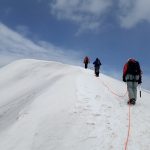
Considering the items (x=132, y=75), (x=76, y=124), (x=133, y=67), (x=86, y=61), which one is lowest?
(x=76, y=124)

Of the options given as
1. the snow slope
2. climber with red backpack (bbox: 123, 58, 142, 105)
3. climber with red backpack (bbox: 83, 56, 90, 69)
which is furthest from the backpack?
climber with red backpack (bbox: 83, 56, 90, 69)

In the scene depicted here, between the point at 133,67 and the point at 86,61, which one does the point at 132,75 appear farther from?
the point at 86,61

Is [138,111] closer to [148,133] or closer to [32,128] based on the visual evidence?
[148,133]

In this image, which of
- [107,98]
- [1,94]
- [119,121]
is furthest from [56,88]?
[1,94]

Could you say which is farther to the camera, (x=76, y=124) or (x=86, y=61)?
(x=86, y=61)

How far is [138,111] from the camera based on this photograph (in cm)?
1462

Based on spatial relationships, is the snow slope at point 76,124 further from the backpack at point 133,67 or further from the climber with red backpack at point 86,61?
the climber with red backpack at point 86,61

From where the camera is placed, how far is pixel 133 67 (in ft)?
52.8

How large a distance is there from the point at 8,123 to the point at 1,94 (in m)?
14.1

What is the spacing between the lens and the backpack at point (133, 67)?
16.0m

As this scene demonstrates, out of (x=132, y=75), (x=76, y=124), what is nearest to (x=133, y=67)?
(x=132, y=75)

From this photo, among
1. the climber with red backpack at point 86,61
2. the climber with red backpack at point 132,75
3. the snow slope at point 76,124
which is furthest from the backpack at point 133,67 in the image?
the climber with red backpack at point 86,61

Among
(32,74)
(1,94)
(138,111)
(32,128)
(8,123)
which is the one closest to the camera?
(32,128)

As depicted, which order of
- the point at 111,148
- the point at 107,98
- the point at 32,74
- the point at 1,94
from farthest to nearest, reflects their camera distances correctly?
the point at 32,74 < the point at 1,94 < the point at 107,98 < the point at 111,148
